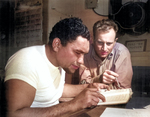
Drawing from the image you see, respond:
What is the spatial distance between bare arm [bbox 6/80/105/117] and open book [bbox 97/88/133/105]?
0.12 metres

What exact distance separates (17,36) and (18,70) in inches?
12.4

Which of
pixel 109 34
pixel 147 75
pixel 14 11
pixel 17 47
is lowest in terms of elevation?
pixel 147 75

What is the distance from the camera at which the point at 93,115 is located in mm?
1049

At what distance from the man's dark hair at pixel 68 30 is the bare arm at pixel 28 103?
364 mm

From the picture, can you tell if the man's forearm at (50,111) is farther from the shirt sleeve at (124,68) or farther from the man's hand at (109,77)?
the shirt sleeve at (124,68)

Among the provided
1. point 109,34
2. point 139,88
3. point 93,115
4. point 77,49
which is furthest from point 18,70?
point 139,88

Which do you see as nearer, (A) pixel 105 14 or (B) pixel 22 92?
(B) pixel 22 92

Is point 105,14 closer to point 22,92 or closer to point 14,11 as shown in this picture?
point 14,11

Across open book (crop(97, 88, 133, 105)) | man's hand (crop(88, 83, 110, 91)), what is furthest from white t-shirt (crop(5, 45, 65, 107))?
open book (crop(97, 88, 133, 105))

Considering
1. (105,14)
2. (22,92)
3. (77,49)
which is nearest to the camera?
(22,92)

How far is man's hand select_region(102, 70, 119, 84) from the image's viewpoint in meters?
1.19

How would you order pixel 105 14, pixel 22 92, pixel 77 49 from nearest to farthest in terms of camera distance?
pixel 22 92 < pixel 77 49 < pixel 105 14

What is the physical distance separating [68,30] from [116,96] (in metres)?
0.61

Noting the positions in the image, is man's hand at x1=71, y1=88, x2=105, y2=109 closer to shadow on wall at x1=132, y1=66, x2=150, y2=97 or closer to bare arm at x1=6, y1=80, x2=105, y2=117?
bare arm at x1=6, y1=80, x2=105, y2=117
